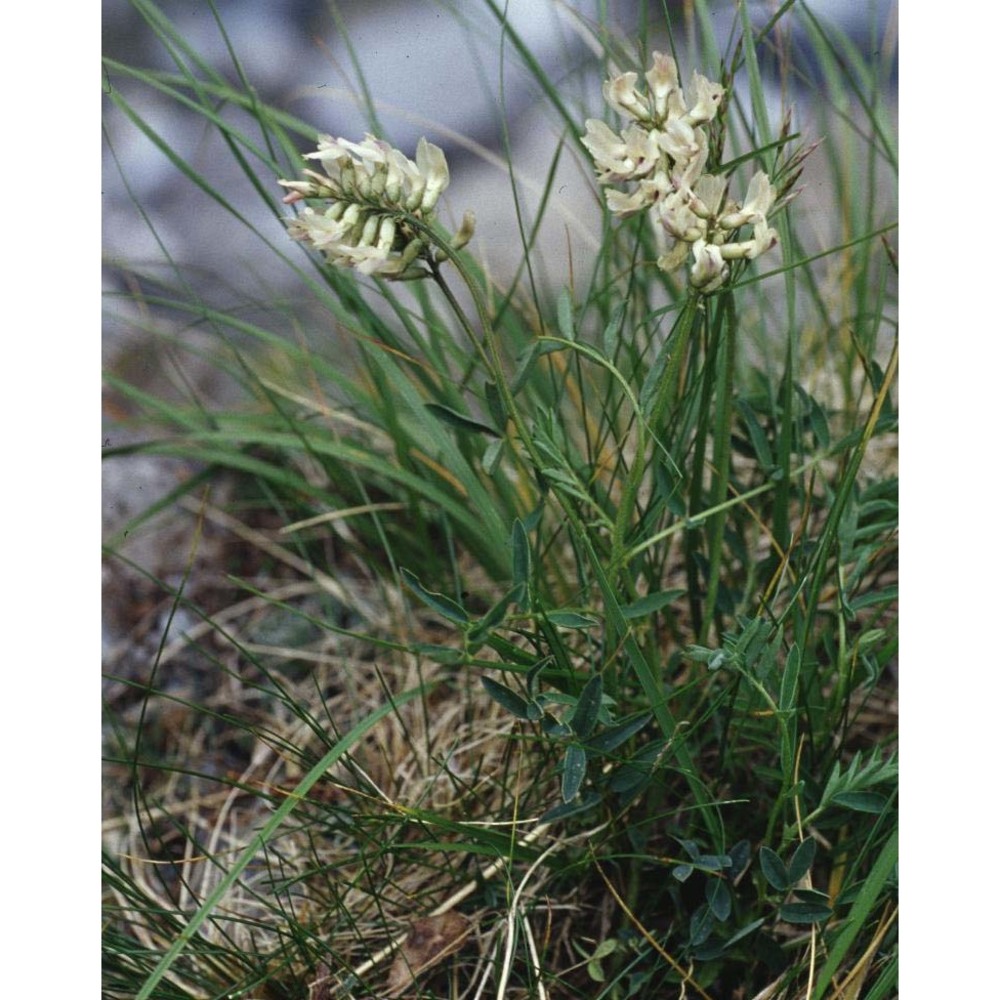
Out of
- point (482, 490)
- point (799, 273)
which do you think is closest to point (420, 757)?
point (482, 490)

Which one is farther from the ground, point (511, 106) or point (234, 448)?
point (511, 106)

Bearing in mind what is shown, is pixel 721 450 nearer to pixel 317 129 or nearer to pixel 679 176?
pixel 679 176

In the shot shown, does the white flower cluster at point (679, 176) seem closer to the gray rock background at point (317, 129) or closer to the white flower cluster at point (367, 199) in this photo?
the white flower cluster at point (367, 199)

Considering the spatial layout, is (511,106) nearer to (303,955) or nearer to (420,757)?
(420,757)

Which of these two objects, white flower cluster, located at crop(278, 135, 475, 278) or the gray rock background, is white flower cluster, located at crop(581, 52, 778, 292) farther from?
the gray rock background

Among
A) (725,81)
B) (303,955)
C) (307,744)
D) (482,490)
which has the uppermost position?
(725,81)

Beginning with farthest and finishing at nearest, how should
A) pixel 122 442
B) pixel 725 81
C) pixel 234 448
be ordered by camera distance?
1. pixel 122 442
2. pixel 234 448
3. pixel 725 81

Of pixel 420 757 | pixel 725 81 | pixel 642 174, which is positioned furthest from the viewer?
pixel 420 757
